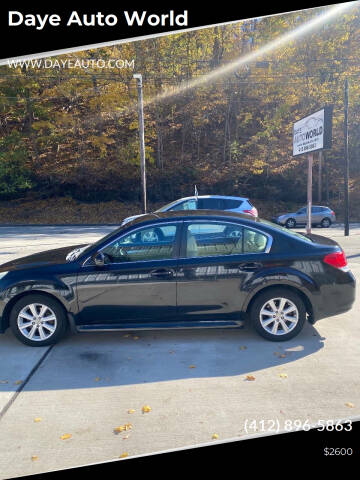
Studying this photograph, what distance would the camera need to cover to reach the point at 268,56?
26203 millimetres

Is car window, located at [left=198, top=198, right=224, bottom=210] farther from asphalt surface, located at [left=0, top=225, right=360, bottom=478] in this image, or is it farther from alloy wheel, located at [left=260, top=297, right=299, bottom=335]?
alloy wheel, located at [left=260, top=297, right=299, bottom=335]

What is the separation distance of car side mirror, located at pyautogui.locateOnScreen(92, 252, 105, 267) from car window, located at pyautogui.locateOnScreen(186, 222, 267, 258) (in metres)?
1.00

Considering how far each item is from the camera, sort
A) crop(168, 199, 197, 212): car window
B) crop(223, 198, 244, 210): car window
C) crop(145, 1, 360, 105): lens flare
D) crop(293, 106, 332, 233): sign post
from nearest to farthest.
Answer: crop(293, 106, 332, 233): sign post
crop(168, 199, 197, 212): car window
crop(223, 198, 244, 210): car window
crop(145, 1, 360, 105): lens flare

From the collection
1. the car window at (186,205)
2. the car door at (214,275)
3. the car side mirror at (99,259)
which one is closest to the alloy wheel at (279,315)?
the car door at (214,275)

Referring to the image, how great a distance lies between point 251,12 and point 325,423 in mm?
7105

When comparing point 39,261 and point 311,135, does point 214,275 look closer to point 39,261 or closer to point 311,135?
point 39,261

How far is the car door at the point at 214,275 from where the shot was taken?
14.8ft

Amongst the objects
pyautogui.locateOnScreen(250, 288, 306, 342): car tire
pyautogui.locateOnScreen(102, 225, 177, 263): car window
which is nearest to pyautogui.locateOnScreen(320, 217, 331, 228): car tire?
pyautogui.locateOnScreen(250, 288, 306, 342): car tire

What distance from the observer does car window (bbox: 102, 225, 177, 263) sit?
15.1ft

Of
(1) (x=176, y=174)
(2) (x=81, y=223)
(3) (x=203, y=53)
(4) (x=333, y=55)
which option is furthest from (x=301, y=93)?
(2) (x=81, y=223)

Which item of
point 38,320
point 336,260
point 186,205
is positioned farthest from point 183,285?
point 186,205

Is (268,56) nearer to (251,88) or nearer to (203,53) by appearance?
(251,88)

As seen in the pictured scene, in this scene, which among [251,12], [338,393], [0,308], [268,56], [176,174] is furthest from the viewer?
[176,174]

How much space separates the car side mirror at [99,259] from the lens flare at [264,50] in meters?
24.2
